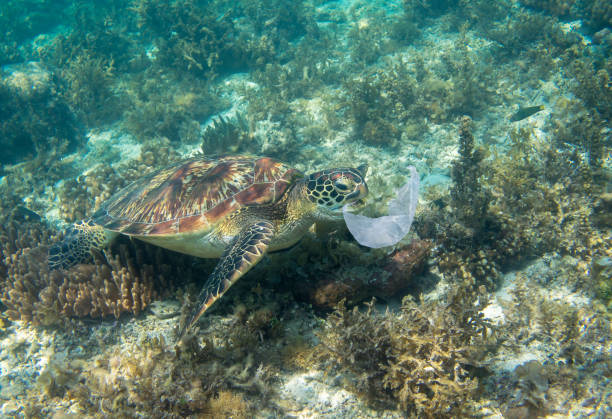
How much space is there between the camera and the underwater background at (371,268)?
90.0 inches

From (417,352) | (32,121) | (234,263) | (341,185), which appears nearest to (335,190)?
(341,185)

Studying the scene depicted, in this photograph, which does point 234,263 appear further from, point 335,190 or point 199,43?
point 199,43

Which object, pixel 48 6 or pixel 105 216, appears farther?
pixel 48 6

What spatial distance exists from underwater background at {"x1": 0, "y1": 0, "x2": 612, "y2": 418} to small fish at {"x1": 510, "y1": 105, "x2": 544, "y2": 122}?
4.3 inches

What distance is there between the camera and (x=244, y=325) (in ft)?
9.12

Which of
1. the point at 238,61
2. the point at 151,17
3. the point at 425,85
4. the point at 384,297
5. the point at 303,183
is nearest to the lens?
the point at 384,297

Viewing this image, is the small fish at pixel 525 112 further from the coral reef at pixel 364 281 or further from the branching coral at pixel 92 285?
the branching coral at pixel 92 285

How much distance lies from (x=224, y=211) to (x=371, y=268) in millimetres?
1748

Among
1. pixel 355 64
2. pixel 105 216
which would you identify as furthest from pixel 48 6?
pixel 105 216

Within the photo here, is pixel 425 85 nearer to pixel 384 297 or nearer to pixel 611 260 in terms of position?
pixel 611 260

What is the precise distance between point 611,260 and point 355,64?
27.6 feet

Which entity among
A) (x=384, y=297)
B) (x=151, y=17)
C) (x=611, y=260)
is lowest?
(x=384, y=297)

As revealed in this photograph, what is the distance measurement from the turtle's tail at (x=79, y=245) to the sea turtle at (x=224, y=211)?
0.01 metres

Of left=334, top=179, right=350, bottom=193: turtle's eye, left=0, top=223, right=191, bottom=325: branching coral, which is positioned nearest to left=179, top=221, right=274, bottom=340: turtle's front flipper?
left=334, top=179, right=350, bottom=193: turtle's eye
